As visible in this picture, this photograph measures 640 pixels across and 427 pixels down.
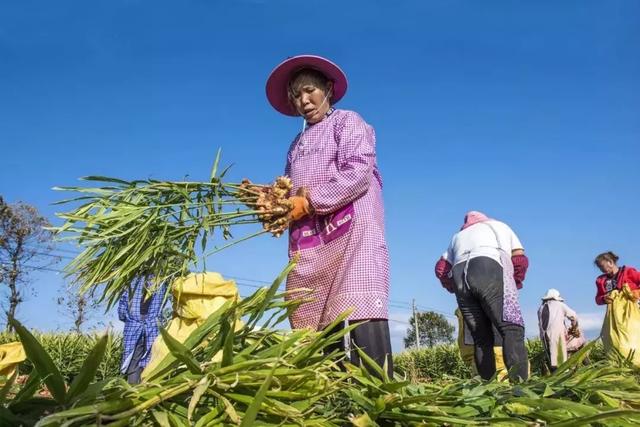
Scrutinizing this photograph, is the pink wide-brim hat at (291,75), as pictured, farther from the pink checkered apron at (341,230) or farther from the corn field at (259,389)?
the corn field at (259,389)

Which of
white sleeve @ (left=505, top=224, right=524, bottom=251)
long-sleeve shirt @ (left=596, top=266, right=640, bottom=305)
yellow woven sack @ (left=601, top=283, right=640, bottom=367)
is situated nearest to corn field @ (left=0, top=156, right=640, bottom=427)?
white sleeve @ (left=505, top=224, right=524, bottom=251)

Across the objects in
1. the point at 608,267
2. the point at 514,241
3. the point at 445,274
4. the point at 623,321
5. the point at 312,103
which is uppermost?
the point at 608,267

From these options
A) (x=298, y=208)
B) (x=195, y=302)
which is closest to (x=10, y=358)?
(x=298, y=208)

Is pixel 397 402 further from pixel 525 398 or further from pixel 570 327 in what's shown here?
pixel 570 327

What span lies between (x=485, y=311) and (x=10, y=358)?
11.2 ft

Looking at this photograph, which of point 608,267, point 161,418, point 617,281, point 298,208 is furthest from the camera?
point 608,267

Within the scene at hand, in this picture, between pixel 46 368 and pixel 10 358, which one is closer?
pixel 46 368

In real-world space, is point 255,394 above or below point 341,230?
below

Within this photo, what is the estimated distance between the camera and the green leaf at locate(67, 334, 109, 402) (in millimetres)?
806

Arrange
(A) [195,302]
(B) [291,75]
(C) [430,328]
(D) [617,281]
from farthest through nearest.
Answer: (C) [430,328] → (D) [617,281] → (A) [195,302] → (B) [291,75]

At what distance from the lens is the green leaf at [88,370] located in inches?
31.7

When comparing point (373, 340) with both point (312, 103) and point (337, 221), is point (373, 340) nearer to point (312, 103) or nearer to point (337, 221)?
point (337, 221)

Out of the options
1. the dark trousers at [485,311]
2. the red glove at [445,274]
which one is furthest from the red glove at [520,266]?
the red glove at [445,274]

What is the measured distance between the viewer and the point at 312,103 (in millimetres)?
2740
